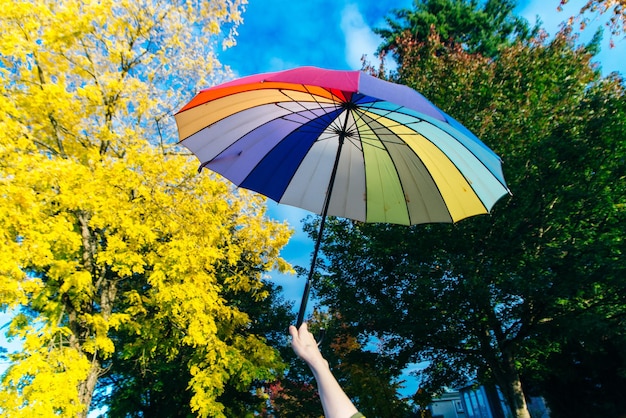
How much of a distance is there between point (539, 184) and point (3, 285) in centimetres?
1238

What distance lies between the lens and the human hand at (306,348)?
128 cm

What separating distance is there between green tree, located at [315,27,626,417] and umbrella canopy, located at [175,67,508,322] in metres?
7.00

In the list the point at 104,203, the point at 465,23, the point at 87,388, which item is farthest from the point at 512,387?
the point at 465,23

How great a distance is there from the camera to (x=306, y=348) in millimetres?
1380

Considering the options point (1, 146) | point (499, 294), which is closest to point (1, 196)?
point (1, 146)

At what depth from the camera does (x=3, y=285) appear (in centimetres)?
518

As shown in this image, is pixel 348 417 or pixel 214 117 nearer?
pixel 348 417

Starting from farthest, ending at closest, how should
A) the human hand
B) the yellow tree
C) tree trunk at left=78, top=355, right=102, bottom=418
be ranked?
1. tree trunk at left=78, top=355, right=102, bottom=418
2. the yellow tree
3. the human hand

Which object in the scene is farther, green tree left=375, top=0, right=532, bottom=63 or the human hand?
green tree left=375, top=0, right=532, bottom=63

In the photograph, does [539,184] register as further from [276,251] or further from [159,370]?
[159,370]

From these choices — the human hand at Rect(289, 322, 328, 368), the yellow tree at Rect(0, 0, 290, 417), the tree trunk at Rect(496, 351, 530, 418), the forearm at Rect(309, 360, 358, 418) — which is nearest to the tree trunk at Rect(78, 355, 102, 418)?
the yellow tree at Rect(0, 0, 290, 417)

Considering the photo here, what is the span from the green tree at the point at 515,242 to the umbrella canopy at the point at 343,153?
7.00 metres

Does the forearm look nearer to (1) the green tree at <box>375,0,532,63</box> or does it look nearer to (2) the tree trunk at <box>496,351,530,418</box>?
(2) the tree trunk at <box>496,351,530,418</box>

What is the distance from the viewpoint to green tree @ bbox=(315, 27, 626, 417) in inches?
389
